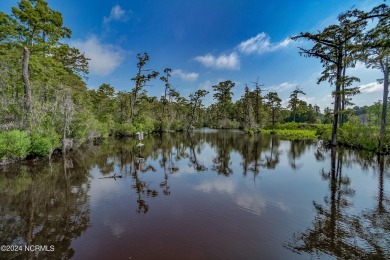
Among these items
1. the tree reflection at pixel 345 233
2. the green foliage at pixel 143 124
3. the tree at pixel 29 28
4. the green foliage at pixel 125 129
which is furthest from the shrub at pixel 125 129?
the tree reflection at pixel 345 233

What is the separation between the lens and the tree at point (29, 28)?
18641mm

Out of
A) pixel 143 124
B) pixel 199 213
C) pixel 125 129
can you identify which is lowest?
pixel 199 213

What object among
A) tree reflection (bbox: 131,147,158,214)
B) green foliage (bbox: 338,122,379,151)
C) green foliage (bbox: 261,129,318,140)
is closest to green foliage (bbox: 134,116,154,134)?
tree reflection (bbox: 131,147,158,214)

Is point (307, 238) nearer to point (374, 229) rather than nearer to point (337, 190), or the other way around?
point (374, 229)

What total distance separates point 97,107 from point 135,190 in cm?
3844

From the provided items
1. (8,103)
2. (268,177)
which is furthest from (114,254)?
(8,103)

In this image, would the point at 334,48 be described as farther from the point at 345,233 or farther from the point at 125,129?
the point at 125,129

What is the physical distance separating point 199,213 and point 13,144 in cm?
1394

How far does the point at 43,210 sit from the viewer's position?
7.84m

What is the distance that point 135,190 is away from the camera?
10.5 metres

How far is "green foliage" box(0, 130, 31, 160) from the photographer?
1393cm

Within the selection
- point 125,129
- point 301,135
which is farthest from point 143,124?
point 301,135

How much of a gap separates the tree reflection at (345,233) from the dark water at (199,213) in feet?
0.09

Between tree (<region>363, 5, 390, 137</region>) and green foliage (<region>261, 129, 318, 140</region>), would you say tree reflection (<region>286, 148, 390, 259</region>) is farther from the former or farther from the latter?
green foliage (<region>261, 129, 318, 140</region>)
